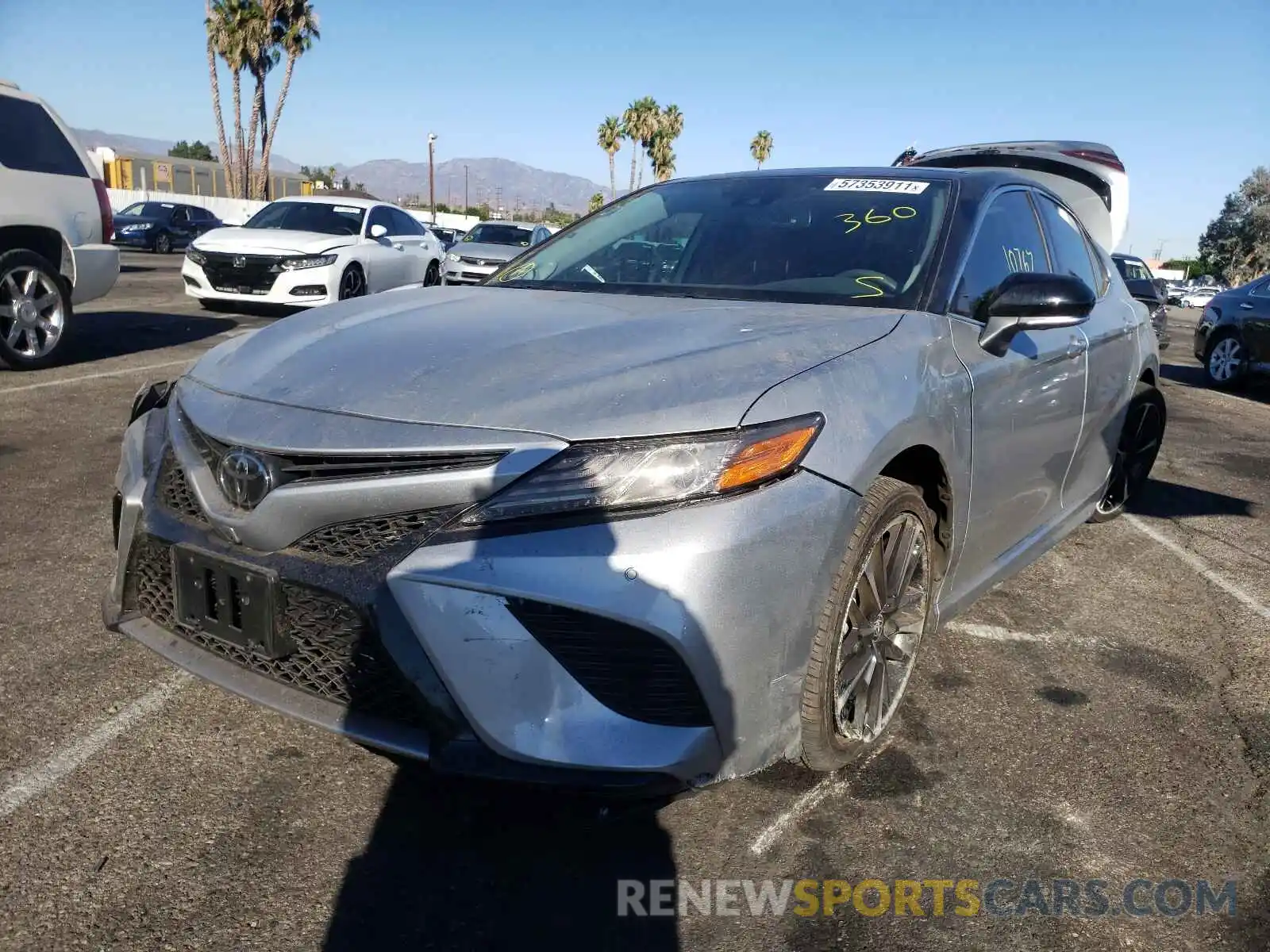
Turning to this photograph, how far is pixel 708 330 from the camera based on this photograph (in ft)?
8.09

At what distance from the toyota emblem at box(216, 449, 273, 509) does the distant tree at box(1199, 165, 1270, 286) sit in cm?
6555

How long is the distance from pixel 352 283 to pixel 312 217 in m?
1.32

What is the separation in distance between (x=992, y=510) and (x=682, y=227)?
1406mm

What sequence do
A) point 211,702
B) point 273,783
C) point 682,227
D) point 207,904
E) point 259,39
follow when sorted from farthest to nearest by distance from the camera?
point 259,39
point 682,227
point 211,702
point 273,783
point 207,904

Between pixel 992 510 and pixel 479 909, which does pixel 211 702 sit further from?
pixel 992 510

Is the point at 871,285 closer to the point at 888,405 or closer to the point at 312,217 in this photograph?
the point at 888,405

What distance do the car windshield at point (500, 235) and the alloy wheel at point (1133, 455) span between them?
542 inches

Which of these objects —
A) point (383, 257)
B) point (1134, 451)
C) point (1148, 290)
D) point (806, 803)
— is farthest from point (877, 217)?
point (383, 257)

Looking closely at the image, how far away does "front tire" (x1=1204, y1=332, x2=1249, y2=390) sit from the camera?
36.9ft

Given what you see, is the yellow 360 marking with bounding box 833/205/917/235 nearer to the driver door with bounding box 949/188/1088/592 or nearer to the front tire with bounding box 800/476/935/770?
the driver door with bounding box 949/188/1088/592

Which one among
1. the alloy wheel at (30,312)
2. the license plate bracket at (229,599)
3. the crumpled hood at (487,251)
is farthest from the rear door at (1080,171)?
the crumpled hood at (487,251)

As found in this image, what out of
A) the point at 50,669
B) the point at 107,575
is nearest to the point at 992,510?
the point at 50,669

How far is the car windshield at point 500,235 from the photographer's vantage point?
17578 mm

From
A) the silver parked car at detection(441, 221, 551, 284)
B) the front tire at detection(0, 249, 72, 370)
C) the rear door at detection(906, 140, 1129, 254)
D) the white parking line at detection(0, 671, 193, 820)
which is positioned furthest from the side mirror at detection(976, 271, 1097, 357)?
the silver parked car at detection(441, 221, 551, 284)
